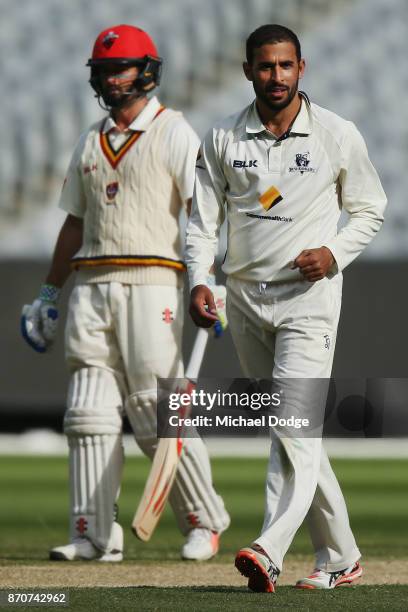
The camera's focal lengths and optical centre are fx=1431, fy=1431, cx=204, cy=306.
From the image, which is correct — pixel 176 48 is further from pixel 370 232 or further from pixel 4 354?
pixel 370 232

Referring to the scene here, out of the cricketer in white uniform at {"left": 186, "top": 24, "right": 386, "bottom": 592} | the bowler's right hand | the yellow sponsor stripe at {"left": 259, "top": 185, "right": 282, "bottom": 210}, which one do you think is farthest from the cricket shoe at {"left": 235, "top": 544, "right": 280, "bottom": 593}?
the yellow sponsor stripe at {"left": 259, "top": 185, "right": 282, "bottom": 210}

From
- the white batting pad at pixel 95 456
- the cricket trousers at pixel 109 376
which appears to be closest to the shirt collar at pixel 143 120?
the cricket trousers at pixel 109 376

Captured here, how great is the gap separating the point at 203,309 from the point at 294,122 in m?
0.64

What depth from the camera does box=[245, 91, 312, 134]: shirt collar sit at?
4.32 metres

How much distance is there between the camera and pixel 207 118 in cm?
1844

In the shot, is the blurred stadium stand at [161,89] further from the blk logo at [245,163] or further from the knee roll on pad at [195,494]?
the blk logo at [245,163]

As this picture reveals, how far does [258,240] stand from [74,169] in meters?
1.83

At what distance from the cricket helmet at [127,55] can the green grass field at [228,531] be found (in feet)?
6.47

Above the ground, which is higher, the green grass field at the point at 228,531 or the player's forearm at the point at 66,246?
the player's forearm at the point at 66,246

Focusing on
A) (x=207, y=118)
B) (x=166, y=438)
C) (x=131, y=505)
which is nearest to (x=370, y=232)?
(x=166, y=438)

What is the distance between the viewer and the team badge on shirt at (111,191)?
582 centimetres

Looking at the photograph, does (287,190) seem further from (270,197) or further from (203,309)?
(203,309)

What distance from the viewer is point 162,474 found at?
5.62 meters

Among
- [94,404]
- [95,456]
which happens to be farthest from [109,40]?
[95,456]
